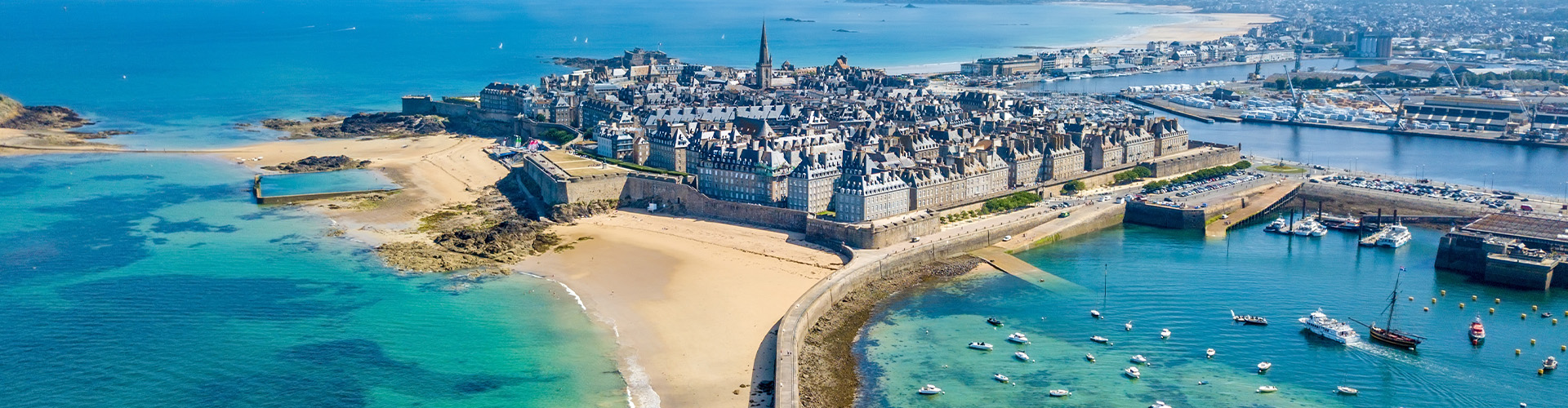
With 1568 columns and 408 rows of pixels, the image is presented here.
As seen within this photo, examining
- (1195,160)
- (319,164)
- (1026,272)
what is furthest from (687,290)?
(1195,160)

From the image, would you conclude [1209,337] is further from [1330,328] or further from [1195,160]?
[1195,160]

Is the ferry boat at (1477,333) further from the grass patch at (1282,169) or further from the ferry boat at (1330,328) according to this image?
the grass patch at (1282,169)

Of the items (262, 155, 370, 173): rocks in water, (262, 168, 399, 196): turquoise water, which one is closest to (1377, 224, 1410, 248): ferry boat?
(262, 168, 399, 196): turquoise water

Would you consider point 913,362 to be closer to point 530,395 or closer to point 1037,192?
point 530,395

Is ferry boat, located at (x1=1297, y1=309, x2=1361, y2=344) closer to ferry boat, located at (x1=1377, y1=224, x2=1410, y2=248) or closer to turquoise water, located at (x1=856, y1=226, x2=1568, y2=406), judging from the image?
turquoise water, located at (x1=856, y1=226, x2=1568, y2=406)

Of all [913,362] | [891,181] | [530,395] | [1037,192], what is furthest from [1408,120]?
[530,395]

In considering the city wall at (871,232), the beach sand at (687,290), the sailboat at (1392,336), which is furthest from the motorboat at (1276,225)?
the beach sand at (687,290)

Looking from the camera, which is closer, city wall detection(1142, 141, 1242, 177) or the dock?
the dock
